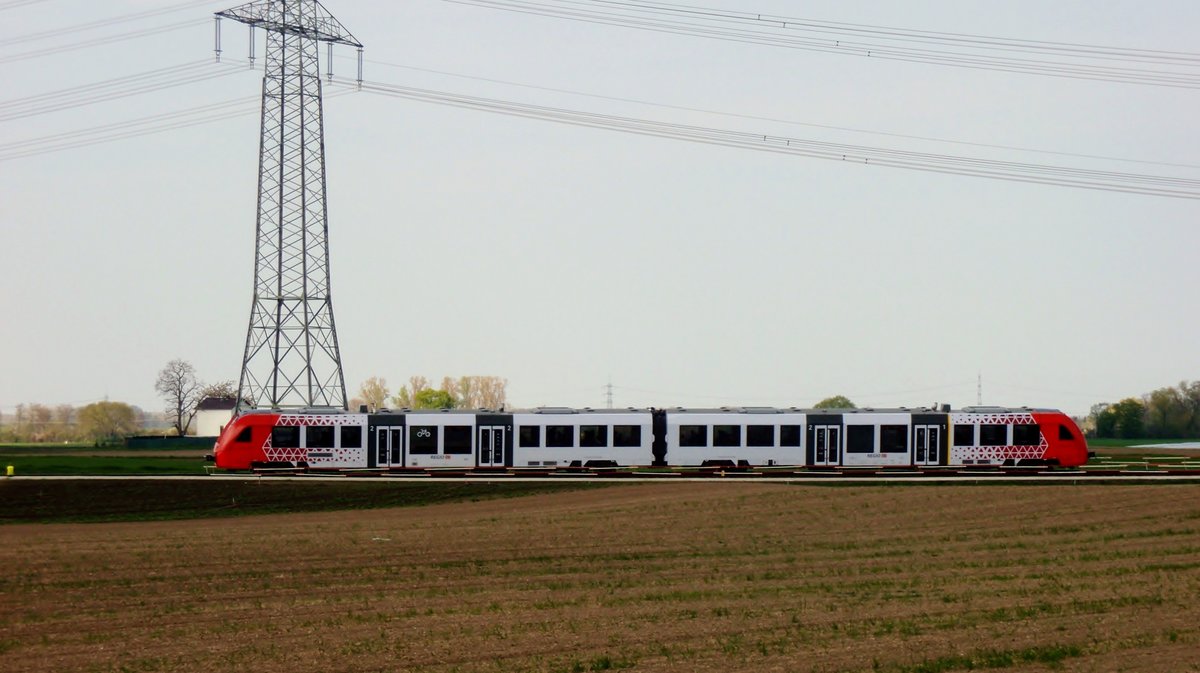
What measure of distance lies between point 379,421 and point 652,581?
32.3 meters

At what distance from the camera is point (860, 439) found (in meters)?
60.8

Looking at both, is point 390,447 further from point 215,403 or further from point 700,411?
point 215,403

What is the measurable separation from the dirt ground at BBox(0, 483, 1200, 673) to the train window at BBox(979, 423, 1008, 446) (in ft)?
43.5

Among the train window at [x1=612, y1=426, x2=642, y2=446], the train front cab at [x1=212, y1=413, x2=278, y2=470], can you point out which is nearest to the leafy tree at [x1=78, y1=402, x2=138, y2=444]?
the train front cab at [x1=212, y1=413, x2=278, y2=470]

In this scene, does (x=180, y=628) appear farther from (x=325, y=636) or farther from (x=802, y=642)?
(x=802, y=642)

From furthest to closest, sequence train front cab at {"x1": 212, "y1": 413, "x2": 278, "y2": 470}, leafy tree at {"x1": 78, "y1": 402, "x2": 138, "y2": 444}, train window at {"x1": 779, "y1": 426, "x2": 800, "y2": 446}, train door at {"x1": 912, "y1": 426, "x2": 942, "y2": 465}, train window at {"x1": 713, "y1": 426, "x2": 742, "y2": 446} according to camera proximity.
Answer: leafy tree at {"x1": 78, "y1": 402, "x2": 138, "y2": 444} → train front cab at {"x1": 212, "y1": 413, "x2": 278, "y2": 470} → train window at {"x1": 713, "y1": 426, "x2": 742, "y2": 446} → train window at {"x1": 779, "y1": 426, "x2": 800, "y2": 446} → train door at {"x1": 912, "y1": 426, "x2": 942, "y2": 465}

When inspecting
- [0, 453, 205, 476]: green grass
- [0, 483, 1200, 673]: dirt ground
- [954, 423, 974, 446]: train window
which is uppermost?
[954, 423, 974, 446]: train window

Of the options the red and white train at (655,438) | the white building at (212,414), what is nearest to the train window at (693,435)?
the red and white train at (655,438)

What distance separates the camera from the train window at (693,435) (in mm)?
61094

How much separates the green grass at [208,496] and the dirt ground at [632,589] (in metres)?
2.75

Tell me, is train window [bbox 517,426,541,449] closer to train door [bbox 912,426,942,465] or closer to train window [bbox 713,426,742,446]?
train window [bbox 713,426,742,446]

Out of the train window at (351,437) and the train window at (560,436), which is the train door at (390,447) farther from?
the train window at (560,436)

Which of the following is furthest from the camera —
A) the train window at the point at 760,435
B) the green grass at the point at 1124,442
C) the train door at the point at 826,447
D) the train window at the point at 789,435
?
the green grass at the point at 1124,442

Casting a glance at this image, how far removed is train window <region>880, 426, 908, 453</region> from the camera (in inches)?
2386
